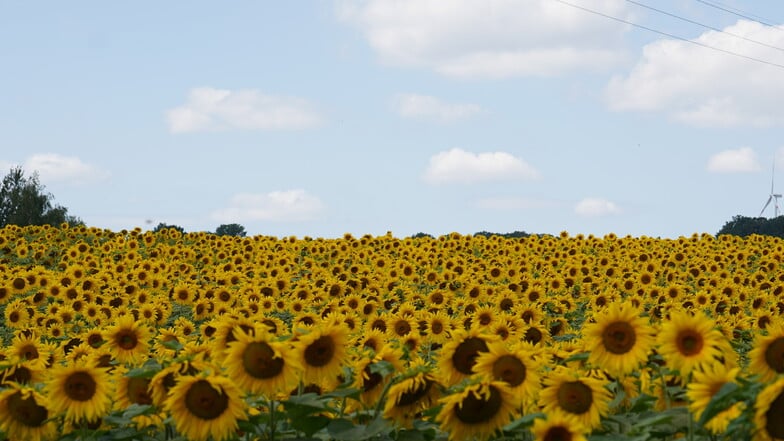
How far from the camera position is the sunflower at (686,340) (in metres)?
5.64

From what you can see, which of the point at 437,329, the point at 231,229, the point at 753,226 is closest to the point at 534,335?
the point at 437,329

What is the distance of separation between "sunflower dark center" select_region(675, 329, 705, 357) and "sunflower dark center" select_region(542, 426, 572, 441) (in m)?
1.16

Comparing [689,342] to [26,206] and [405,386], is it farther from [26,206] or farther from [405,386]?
[26,206]

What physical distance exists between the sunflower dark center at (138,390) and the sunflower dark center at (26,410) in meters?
0.57

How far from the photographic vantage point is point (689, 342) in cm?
570

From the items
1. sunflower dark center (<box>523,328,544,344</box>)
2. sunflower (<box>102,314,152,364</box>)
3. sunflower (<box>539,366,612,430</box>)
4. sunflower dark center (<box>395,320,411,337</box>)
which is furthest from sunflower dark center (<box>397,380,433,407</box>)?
sunflower dark center (<box>523,328,544,344</box>)

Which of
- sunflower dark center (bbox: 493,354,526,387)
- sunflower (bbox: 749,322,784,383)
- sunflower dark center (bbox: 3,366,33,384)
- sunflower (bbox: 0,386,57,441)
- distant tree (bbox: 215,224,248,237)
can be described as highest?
distant tree (bbox: 215,224,248,237)

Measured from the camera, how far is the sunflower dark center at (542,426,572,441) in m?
4.96

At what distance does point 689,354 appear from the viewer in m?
5.67

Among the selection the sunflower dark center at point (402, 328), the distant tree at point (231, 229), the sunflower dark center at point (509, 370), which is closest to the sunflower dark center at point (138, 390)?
the sunflower dark center at point (509, 370)

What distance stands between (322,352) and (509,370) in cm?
121

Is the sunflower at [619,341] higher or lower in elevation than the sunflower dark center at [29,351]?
higher

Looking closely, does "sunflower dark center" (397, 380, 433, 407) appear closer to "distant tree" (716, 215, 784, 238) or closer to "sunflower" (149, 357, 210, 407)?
"sunflower" (149, 357, 210, 407)

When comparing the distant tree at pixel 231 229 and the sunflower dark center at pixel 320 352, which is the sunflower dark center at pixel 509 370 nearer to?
the sunflower dark center at pixel 320 352
